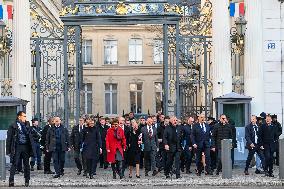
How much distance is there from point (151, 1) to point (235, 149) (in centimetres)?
534

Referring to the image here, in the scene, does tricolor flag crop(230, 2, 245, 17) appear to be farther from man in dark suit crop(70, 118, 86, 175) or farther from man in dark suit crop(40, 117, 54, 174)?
man in dark suit crop(40, 117, 54, 174)

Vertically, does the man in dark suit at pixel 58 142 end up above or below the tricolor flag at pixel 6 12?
below

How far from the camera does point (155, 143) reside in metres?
22.3

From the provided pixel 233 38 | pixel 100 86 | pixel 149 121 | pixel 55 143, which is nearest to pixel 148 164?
pixel 149 121

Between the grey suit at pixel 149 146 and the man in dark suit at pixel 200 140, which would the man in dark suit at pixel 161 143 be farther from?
the man in dark suit at pixel 200 140

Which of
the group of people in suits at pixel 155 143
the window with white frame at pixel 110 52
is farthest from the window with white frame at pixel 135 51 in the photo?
the group of people in suits at pixel 155 143

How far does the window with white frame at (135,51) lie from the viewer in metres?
49.9

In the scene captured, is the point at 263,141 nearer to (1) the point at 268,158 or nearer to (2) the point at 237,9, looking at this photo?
(1) the point at 268,158

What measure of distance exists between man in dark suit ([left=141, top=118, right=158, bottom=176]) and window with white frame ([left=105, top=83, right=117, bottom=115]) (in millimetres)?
25713

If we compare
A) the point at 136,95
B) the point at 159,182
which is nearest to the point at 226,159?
the point at 159,182

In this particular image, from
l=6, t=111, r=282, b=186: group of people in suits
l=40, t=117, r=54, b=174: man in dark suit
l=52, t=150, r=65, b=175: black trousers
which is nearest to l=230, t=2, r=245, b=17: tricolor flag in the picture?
l=6, t=111, r=282, b=186: group of people in suits

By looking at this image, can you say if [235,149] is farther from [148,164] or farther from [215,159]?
[148,164]

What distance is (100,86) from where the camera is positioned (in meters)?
49.3

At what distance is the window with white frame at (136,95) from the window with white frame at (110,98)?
1.03 meters
